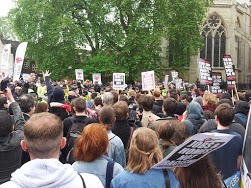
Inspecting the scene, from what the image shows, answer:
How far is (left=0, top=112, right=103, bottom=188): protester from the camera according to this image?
2.09m

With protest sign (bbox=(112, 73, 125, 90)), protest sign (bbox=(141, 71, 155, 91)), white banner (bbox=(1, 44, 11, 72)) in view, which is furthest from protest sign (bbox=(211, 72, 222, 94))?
white banner (bbox=(1, 44, 11, 72))

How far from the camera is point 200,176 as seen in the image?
2.97m

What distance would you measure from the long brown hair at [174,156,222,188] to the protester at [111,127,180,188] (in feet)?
0.45

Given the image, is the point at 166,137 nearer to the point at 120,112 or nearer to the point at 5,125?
the point at 120,112

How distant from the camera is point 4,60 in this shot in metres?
16.2

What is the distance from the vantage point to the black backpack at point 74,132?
16.5 feet

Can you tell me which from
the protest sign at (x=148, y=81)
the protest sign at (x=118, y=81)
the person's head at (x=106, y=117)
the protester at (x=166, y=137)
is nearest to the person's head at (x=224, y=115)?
the protester at (x=166, y=137)

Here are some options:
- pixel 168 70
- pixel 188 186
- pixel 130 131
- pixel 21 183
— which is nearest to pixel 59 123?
pixel 21 183

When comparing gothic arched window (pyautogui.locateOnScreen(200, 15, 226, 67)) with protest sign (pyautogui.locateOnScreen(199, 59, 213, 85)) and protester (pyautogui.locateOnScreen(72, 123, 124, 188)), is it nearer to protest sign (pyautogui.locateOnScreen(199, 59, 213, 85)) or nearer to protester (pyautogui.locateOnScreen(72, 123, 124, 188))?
protest sign (pyautogui.locateOnScreen(199, 59, 213, 85))

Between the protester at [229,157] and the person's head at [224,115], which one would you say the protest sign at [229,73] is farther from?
the protester at [229,157]

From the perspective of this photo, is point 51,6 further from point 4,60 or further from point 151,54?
point 4,60

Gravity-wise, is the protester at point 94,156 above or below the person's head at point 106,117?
below

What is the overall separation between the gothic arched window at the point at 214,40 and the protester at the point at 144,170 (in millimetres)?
40124

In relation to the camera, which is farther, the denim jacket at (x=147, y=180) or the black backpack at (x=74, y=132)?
the black backpack at (x=74, y=132)
